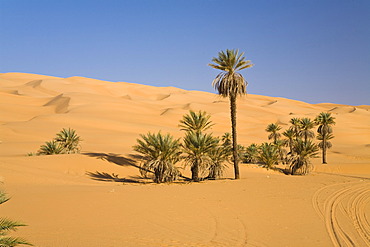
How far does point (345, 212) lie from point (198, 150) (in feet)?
25.5

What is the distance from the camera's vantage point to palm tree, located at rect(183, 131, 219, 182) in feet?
50.7

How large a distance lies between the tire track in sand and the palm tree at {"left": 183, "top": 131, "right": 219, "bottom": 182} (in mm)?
5553

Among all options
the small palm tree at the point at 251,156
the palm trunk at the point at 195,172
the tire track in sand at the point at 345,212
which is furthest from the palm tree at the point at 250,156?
the tire track in sand at the point at 345,212

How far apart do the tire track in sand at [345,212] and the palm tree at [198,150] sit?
555cm

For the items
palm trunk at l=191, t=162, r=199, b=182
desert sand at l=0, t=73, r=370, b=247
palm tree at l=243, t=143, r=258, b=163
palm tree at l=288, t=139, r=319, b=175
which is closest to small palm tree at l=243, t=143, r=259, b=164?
palm tree at l=243, t=143, r=258, b=163

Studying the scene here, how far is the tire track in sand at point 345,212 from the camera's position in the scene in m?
6.77

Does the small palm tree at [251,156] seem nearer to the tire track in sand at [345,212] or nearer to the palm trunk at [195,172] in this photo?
the palm trunk at [195,172]

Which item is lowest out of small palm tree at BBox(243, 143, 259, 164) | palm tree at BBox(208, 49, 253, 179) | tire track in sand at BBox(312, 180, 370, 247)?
tire track in sand at BBox(312, 180, 370, 247)

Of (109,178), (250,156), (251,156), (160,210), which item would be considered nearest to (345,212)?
(160,210)

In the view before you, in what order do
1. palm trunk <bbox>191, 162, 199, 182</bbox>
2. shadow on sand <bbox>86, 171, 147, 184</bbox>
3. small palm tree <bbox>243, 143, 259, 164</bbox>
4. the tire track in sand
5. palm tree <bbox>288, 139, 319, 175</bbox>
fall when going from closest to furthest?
1. the tire track in sand
2. palm trunk <bbox>191, 162, 199, 182</bbox>
3. shadow on sand <bbox>86, 171, 147, 184</bbox>
4. palm tree <bbox>288, 139, 319, 175</bbox>
5. small palm tree <bbox>243, 143, 259, 164</bbox>

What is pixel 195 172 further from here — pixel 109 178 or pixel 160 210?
pixel 160 210

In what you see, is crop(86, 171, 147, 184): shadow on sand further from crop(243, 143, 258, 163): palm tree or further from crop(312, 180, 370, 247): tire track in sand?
crop(243, 143, 258, 163): palm tree

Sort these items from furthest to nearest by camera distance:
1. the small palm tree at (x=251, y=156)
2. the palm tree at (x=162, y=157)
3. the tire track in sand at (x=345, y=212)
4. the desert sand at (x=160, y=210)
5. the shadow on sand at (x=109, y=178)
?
the small palm tree at (x=251, y=156) → the shadow on sand at (x=109, y=178) → the palm tree at (x=162, y=157) → the tire track in sand at (x=345, y=212) → the desert sand at (x=160, y=210)

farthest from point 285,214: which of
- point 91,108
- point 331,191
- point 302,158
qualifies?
point 91,108
